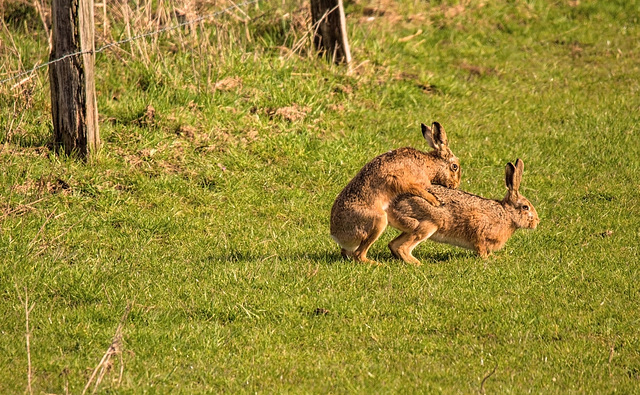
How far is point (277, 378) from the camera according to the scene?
5742mm

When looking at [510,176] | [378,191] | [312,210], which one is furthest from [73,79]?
[510,176]

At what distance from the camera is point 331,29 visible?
12078mm

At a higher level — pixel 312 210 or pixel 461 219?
pixel 461 219

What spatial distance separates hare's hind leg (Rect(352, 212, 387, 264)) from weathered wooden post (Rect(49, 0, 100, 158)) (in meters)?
3.20

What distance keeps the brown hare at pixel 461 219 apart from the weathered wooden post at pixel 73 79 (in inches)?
131

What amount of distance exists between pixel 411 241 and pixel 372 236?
409 millimetres

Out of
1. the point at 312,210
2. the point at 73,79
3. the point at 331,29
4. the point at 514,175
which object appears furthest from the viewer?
the point at 331,29

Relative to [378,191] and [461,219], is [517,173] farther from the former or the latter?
[378,191]

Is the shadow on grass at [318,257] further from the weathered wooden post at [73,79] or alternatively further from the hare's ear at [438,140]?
the weathered wooden post at [73,79]

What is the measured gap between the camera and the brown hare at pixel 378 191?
7.56 m

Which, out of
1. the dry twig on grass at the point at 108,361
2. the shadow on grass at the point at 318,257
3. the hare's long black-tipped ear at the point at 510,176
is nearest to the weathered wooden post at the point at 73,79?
the shadow on grass at the point at 318,257

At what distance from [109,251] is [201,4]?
5.17 metres

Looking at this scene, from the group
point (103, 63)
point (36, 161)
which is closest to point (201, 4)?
point (103, 63)

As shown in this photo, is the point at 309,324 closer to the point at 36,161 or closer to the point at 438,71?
the point at 36,161
